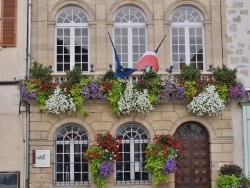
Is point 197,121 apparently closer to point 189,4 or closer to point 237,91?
point 237,91

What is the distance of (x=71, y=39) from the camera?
14.8m

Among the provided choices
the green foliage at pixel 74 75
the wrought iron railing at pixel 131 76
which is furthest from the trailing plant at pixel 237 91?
the green foliage at pixel 74 75

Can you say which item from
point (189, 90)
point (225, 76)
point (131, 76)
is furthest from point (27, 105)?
point (225, 76)

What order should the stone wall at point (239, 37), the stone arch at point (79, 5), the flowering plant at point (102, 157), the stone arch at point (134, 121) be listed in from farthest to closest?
the stone arch at point (79, 5) → the stone wall at point (239, 37) → the stone arch at point (134, 121) → the flowering plant at point (102, 157)

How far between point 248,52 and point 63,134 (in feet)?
18.1

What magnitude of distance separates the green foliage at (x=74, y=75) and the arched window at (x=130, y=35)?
1514mm

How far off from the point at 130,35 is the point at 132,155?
11.0ft

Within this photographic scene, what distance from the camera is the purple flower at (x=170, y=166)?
13.5 meters

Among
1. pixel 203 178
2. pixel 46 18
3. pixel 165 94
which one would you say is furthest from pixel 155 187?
pixel 46 18

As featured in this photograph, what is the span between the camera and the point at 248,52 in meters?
14.5

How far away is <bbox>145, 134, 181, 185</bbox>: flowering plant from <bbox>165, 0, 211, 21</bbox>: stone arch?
11.4ft

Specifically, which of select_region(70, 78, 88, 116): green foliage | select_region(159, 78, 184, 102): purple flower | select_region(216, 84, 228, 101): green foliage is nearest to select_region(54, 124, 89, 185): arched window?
select_region(70, 78, 88, 116): green foliage

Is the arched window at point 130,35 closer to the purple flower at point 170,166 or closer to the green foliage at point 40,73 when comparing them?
the green foliage at point 40,73

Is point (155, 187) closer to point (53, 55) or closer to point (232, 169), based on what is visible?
point (232, 169)
